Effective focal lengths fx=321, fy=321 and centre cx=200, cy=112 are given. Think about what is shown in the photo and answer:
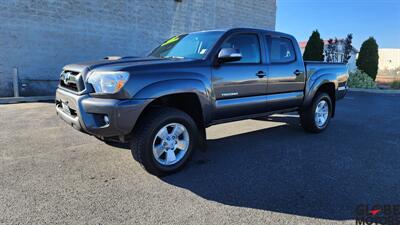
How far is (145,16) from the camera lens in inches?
559

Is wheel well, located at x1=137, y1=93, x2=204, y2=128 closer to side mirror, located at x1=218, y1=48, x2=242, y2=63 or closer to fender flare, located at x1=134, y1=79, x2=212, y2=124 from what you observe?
fender flare, located at x1=134, y1=79, x2=212, y2=124

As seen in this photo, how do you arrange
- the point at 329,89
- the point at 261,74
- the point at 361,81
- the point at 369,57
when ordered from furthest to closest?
the point at 369,57 < the point at 361,81 < the point at 329,89 < the point at 261,74

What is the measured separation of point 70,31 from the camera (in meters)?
12.1

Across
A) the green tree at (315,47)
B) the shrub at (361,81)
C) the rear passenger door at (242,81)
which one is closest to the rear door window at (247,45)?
the rear passenger door at (242,81)

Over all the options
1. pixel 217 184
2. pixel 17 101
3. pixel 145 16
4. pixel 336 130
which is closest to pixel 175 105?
pixel 217 184

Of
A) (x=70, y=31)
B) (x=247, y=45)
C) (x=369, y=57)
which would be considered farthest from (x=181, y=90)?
(x=369, y=57)

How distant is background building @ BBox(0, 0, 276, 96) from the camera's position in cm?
1109

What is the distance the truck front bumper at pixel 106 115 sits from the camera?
356 centimetres

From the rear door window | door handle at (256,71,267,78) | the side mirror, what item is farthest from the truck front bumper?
door handle at (256,71,267,78)

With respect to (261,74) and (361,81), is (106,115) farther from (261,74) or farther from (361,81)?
(361,81)

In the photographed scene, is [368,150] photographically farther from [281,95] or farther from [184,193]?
[184,193]

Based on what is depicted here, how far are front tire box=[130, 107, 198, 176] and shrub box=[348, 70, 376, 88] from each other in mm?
17553

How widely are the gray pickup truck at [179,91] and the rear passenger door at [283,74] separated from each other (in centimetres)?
2

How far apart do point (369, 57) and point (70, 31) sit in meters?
17.0
